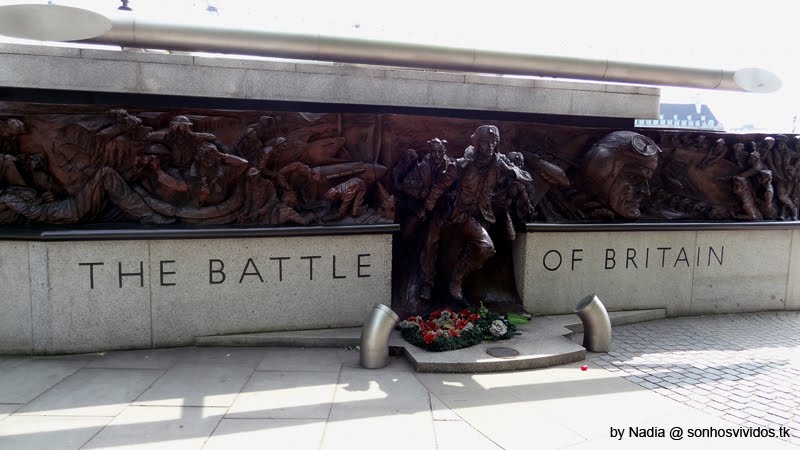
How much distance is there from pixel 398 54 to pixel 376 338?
21.5ft

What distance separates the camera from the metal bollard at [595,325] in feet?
25.6

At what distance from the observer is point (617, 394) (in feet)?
20.7

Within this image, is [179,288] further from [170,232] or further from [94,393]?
[94,393]

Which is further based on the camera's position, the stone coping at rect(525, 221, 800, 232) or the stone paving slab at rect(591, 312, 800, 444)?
Result: the stone coping at rect(525, 221, 800, 232)

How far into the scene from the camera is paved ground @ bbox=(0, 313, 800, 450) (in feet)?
16.7

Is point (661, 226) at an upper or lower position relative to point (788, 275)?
upper

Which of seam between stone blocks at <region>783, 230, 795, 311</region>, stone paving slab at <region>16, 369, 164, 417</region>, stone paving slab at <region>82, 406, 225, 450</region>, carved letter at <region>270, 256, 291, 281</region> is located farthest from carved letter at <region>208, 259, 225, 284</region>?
seam between stone blocks at <region>783, 230, 795, 311</region>

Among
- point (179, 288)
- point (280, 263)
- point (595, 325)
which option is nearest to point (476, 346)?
point (595, 325)

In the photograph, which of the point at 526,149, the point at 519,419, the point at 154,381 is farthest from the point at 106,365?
the point at 526,149

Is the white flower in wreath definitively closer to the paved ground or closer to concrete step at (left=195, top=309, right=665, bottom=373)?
concrete step at (left=195, top=309, right=665, bottom=373)

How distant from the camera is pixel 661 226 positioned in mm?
9797

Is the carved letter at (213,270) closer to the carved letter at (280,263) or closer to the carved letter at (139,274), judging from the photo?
the carved letter at (280,263)

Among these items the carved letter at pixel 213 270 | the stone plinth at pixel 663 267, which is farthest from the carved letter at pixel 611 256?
the carved letter at pixel 213 270

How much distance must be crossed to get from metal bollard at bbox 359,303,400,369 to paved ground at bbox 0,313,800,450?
18cm
